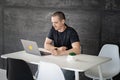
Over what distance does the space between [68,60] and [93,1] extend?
1.38 m

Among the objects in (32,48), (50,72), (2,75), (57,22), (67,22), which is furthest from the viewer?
(2,75)

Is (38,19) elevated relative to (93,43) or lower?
elevated

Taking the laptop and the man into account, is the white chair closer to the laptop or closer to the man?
the man

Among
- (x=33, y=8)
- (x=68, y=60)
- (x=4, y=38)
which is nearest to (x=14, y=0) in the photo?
(x=33, y=8)

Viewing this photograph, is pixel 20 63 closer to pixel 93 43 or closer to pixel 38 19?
pixel 93 43

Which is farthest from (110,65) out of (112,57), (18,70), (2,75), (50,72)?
(2,75)

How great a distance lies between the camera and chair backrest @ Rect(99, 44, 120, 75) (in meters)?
3.59

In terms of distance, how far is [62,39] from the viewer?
12.0ft

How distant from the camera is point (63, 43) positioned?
366cm

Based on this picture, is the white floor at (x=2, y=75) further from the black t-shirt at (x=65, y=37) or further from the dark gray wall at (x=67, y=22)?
the black t-shirt at (x=65, y=37)

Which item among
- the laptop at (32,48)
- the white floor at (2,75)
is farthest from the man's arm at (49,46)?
the white floor at (2,75)

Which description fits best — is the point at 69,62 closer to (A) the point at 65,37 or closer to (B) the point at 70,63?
(B) the point at 70,63

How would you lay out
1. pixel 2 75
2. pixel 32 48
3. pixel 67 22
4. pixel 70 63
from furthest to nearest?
pixel 2 75, pixel 67 22, pixel 32 48, pixel 70 63

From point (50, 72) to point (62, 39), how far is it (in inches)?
41.9
